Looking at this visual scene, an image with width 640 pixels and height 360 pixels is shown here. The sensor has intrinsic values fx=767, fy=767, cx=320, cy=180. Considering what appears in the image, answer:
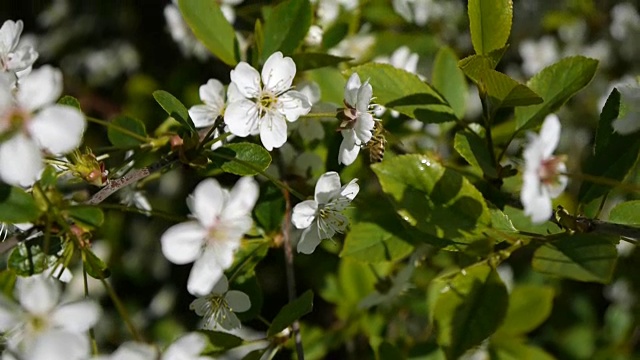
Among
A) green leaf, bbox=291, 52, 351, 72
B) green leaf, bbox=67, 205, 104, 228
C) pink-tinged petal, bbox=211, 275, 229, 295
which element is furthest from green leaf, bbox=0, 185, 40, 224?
green leaf, bbox=291, 52, 351, 72

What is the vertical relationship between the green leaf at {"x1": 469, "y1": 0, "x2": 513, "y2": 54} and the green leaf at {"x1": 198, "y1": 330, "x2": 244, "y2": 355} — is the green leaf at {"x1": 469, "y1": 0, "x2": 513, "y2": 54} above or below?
above

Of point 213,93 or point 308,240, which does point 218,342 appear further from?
point 213,93

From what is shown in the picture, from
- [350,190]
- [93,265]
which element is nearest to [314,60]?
[350,190]

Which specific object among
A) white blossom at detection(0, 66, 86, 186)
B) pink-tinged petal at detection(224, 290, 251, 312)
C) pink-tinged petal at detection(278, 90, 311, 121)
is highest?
white blossom at detection(0, 66, 86, 186)

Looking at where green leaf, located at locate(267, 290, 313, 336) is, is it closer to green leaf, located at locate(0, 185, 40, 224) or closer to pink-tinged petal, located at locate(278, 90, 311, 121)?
pink-tinged petal, located at locate(278, 90, 311, 121)

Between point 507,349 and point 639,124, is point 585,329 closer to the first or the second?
point 507,349

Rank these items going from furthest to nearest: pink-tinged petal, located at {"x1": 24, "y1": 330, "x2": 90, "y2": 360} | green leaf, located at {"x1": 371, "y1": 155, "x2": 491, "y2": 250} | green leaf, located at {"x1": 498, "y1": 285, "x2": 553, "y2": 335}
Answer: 1. green leaf, located at {"x1": 498, "y1": 285, "x2": 553, "y2": 335}
2. green leaf, located at {"x1": 371, "y1": 155, "x2": 491, "y2": 250}
3. pink-tinged petal, located at {"x1": 24, "y1": 330, "x2": 90, "y2": 360}
